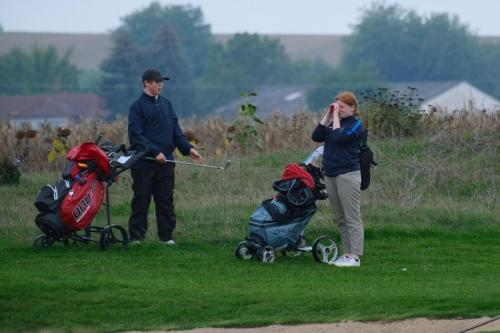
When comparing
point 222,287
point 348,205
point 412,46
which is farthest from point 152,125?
point 412,46

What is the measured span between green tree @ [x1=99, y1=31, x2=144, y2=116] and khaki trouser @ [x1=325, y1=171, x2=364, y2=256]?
2868 inches

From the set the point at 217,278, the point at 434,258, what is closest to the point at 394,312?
the point at 217,278

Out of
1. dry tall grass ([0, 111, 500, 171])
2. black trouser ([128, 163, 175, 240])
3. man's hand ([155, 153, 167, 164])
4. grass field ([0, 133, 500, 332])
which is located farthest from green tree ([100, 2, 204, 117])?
man's hand ([155, 153, 167, 164])

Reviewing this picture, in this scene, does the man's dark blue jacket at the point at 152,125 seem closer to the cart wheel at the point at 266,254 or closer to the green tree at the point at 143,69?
the cart wheel at the point at 266,254

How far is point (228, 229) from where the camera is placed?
15.9 m

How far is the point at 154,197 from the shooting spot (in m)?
14.9

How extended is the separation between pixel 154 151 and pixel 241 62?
9275cm

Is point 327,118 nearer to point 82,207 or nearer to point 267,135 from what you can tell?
point 82,207

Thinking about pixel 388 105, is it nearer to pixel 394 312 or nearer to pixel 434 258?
pixel 434 258

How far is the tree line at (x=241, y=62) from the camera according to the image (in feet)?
314

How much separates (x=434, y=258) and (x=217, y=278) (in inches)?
109

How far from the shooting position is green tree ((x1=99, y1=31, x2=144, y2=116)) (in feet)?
295

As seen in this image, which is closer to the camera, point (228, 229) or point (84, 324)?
point (84, 324)

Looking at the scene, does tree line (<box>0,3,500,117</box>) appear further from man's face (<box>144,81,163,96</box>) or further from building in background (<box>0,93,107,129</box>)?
man's face (<box>144,81,163,96</box>)
